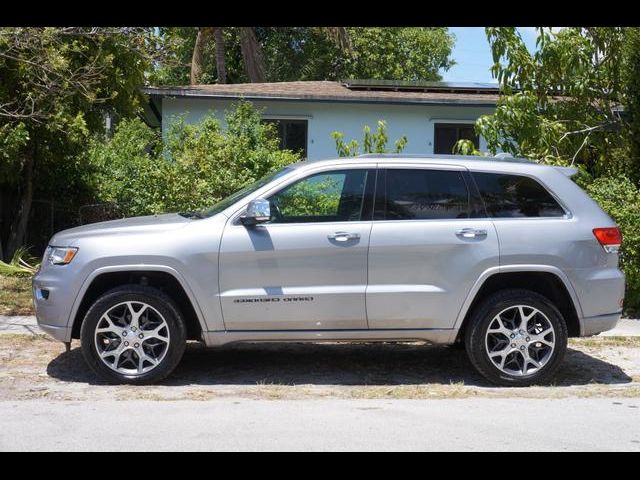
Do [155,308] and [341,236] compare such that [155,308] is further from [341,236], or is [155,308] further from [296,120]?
[296,120]

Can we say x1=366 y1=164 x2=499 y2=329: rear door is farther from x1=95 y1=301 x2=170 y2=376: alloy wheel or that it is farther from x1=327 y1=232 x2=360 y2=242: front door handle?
x1=95 y1=301 x2=170 y2=376: alloy wheel

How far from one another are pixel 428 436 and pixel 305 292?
1814 millimetres

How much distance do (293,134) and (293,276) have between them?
11.7 meters

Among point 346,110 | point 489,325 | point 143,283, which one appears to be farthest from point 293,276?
point 346,110

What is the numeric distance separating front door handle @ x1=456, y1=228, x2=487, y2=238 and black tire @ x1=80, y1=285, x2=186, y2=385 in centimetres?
246

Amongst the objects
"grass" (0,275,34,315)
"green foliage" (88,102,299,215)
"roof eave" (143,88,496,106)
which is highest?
"roof eave" (143,88,496,106)

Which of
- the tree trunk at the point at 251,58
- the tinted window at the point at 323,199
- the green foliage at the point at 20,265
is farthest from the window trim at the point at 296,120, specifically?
the tinted window at the point at 323,199

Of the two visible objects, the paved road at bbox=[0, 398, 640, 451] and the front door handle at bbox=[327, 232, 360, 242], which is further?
the front door handle at bbox=[327, 232, 360, 242]

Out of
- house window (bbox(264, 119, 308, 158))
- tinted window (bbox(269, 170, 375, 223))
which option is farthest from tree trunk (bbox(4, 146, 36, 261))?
tinted window (bbox(269, 170, 375, 223))

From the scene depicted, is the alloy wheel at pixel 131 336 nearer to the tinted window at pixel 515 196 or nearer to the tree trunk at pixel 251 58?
the tinted window at pixel 515 196

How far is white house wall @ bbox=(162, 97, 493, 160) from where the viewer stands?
1827 centimetres
